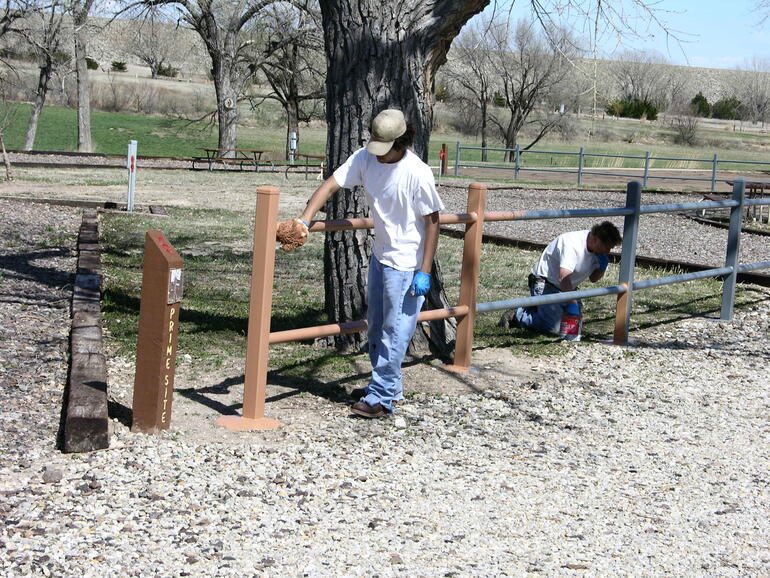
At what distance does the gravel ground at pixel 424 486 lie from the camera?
3.84m

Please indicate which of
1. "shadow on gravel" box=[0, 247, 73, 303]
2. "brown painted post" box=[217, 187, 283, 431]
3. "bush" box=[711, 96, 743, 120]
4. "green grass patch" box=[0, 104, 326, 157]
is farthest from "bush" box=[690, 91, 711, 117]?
"brown painted post" box=[217, 187, 283, 431]

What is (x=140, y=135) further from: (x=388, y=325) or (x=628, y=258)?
(x=388, y=325)

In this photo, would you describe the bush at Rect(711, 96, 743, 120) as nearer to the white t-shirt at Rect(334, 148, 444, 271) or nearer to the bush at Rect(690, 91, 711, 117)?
the bush at Rect(690, 91, 711, 117)

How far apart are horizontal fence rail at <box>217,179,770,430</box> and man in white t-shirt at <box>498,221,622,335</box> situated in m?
0.20

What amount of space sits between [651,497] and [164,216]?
12272 mm

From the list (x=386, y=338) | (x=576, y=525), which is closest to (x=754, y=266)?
(x=386, y=338)

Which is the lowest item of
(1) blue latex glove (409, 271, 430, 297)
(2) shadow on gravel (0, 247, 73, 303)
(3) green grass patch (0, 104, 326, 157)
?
(2) shadow on gravel (0, 247, 73, 303)

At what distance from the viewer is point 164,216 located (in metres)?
15.9

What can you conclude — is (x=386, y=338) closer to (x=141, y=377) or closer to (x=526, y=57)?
(x=141, y=377)

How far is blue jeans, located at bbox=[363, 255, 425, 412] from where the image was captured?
18.0ft

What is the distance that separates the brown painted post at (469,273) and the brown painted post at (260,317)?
5.50ft

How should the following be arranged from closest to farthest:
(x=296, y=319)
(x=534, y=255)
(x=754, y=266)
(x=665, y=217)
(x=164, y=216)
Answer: (x=296, y=319) → (x=754, y=266) → (x=534, y=255) → (x=164, y=216) → (x=665, y=217)

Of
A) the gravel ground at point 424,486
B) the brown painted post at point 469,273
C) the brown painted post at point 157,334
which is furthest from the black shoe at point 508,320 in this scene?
the brown painted post at point 157,334

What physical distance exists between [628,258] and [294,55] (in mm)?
35160
